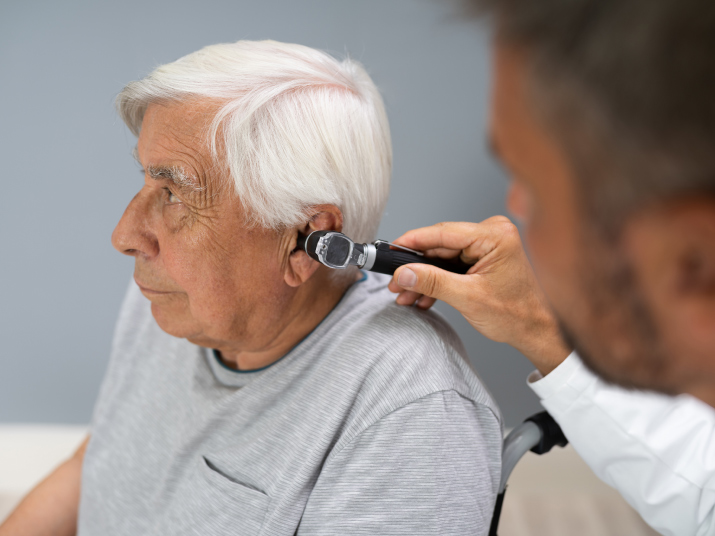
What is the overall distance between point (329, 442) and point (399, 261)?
0.29 m

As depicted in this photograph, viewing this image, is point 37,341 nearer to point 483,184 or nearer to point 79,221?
point 79,221

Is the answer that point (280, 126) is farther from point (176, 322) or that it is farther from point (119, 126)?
point (119, 126)

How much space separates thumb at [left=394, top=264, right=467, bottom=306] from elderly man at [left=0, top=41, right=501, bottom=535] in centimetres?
7

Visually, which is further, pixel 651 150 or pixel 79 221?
pixel 79 221

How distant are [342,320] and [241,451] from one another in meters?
0.27

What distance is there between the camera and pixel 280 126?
879mm

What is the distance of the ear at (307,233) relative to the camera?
3.02 ft

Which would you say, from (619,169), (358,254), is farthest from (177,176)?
(619,169)

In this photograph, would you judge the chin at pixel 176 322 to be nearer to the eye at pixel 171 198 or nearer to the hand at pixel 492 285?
the eye at pixel 171 198

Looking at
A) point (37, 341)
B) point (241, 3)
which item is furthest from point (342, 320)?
point (37, 341)

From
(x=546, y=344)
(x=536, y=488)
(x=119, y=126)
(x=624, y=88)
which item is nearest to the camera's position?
(x=624, y=88)

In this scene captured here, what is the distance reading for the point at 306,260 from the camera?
93cm

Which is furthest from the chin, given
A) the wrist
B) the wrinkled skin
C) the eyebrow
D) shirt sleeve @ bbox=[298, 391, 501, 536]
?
the wrist

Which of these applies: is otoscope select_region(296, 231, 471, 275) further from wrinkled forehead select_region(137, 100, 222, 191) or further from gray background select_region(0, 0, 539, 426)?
gray background select_region(0, 0, 539, 426)
